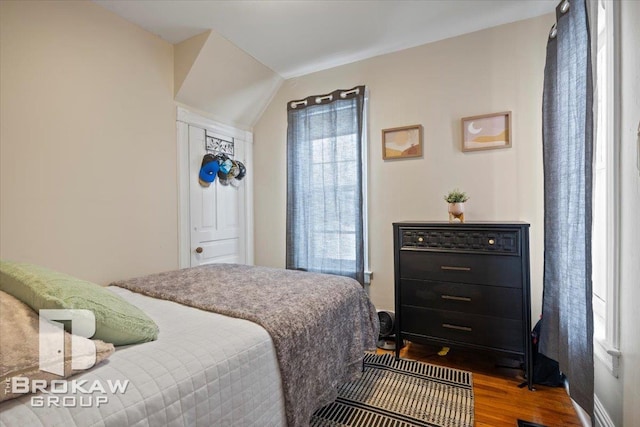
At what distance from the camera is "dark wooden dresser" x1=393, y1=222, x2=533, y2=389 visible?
193cm

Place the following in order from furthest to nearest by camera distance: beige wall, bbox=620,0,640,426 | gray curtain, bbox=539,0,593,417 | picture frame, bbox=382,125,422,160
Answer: picture frame, bbox=382,125,422,160 → gray curtain, bbox=539,0,593,417 → beige wall, bbox=620,0,640,426

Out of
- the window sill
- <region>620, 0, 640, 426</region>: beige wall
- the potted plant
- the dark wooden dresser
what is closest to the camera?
<region>620, 0, 640, 426</region>: beige wall

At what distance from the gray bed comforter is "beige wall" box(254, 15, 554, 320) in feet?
3.62

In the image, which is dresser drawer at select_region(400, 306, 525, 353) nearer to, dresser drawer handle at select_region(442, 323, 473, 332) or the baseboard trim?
dresser drawer handle at select_region(442, 323, 473, 332)

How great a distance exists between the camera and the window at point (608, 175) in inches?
53.9

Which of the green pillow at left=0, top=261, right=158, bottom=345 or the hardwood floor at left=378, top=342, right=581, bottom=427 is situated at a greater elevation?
the green pillow at left=0, top=261, right=158, bottom=345

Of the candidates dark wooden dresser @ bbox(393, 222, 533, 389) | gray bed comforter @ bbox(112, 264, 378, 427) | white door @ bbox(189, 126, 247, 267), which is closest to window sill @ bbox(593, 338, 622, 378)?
dark wooden dresser @ bbox(393, 222, 533, 389)

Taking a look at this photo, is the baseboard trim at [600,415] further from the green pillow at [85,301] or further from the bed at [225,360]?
the green pillow at [85,301]

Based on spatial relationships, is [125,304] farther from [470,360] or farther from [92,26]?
[470,360]

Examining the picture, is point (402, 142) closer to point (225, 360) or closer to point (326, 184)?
point (326, 184)

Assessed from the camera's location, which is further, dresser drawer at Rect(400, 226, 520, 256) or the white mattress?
dresser drawer at Rect(400, 226, 520, 256)

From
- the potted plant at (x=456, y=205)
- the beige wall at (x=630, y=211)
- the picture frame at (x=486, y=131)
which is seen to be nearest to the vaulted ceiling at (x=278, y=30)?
the picture frame at (x=486, y=131)

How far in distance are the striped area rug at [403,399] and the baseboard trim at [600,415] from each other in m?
0.56

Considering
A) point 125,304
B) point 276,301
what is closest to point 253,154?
point 276,301
